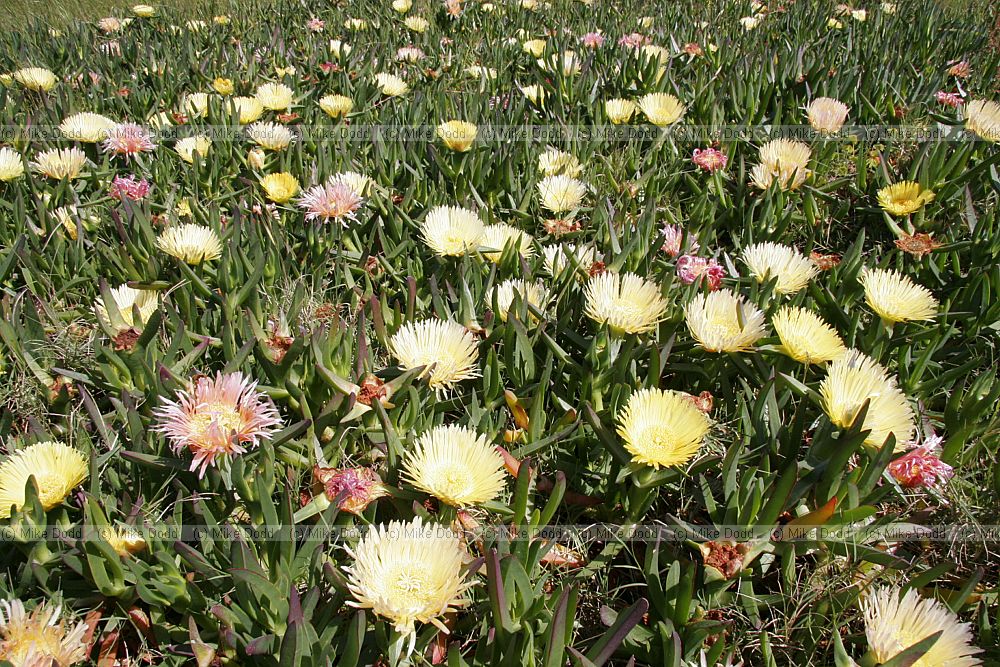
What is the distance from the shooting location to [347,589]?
0.93 meters

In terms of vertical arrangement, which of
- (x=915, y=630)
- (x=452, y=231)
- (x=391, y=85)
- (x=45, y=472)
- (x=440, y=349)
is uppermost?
(x=391, y=85)

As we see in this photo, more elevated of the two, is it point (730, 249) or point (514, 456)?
point (730, 249)

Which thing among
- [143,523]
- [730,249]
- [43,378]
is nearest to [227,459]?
[143,523]

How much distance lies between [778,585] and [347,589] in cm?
68

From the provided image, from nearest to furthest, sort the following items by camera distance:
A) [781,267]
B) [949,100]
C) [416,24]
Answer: [781,267] → [949,100] → [416,24]

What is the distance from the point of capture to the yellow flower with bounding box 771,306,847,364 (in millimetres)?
1209

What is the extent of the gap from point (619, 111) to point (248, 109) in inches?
50.3

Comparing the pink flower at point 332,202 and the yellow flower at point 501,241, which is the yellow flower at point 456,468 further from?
the pink flower at point 332,202

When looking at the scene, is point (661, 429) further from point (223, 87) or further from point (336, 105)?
point (223, 87)

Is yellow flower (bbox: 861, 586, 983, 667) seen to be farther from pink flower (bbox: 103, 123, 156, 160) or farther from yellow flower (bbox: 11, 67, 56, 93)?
yellow flower (bbox: 11, 67, 56, 93)

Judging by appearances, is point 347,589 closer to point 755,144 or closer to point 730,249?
point 730,249

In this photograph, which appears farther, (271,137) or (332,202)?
(271,137)

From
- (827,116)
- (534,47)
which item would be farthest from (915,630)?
(534,47)

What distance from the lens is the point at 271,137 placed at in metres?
2.04
